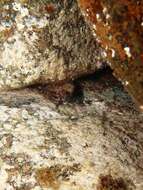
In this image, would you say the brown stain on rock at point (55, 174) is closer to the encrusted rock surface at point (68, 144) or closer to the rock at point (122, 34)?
the encrusted rock surface at point (68, 144)

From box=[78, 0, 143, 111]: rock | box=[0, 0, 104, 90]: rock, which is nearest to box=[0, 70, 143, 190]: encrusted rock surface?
box=[0, 0, 104, 90]: rock

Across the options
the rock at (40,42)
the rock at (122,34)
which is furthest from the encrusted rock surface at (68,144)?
the rock at (122,34)

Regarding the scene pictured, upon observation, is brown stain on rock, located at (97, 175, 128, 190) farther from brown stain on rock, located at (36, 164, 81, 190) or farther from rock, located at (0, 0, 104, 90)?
rock, located at (0, 0, 104, 90)

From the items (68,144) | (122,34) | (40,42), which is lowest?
(68,144)

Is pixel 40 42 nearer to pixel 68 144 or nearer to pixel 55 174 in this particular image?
pixel 68 144

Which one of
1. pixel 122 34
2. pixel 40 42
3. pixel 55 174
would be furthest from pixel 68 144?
pixel 122 34

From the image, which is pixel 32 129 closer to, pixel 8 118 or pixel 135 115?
pixel 8 118

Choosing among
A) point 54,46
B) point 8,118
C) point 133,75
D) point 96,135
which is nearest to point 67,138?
point 96,135
